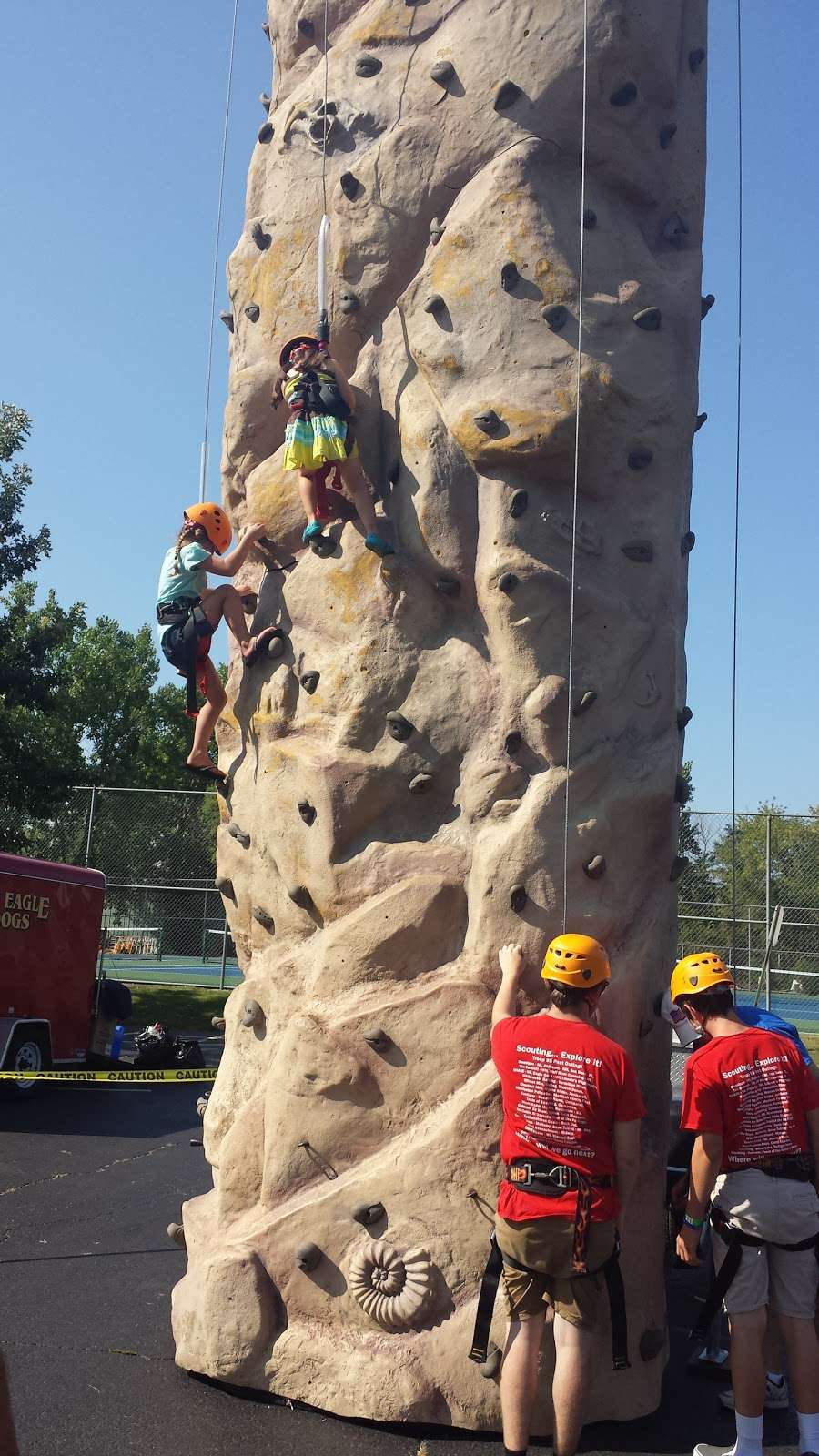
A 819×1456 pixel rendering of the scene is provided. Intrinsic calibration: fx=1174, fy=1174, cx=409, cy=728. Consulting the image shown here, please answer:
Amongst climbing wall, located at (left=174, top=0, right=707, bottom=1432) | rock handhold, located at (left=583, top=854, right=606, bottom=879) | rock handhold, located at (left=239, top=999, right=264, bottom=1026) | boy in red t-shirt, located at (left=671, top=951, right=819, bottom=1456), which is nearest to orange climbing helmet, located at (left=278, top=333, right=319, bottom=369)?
climbing wall, located at (left=174, top=0, right=707, bottom=1432)

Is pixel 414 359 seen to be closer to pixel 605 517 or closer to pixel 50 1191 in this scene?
pixel 605 517

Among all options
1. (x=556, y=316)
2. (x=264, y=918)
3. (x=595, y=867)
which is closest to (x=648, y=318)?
(x=556, y=316)

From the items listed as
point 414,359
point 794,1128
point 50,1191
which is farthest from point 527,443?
point 50,1191

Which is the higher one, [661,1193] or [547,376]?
[547,376]

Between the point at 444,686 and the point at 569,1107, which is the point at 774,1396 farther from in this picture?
the point at 444,686

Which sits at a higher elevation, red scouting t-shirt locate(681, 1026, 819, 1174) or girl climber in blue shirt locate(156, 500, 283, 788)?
girl climber in blue shirt locate(156, 500, 283, 788)

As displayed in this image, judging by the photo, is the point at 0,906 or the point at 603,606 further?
the point at 0,906

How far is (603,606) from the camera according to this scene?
5203 millimetres

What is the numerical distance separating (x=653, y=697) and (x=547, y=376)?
1507 mm

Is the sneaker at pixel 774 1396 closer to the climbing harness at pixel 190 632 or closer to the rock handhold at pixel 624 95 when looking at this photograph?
the climbing harness at pixel 190 632

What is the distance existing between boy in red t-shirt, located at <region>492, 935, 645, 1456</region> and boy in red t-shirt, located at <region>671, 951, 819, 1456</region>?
14.9 inches

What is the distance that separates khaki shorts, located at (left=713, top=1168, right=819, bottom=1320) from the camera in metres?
4.15

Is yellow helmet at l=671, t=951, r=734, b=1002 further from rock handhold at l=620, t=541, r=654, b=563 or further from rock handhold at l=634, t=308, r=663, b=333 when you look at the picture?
rock handhold at l=634, t=308, r=663, b=333

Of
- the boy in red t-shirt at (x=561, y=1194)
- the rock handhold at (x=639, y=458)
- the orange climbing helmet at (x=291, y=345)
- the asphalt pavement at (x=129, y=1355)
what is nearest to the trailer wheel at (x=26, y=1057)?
the asphalt pavement at (x=129, y=1355)
